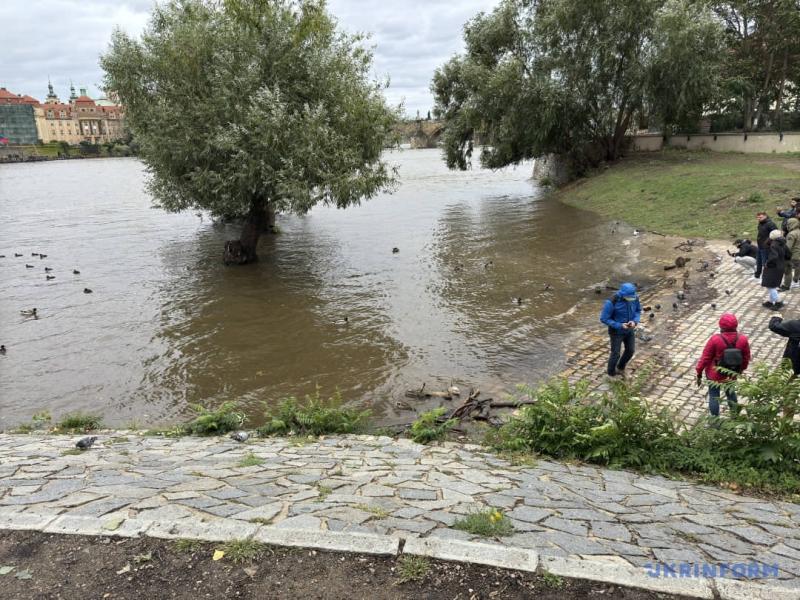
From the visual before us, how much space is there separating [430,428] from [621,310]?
476 cm

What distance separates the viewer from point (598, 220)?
95.3 feet

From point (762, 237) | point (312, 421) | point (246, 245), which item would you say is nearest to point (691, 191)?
point (762, 237)

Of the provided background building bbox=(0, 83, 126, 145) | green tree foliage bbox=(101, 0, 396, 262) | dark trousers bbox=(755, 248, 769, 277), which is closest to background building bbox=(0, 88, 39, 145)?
background building bbox=(0, 83, 126, 145)

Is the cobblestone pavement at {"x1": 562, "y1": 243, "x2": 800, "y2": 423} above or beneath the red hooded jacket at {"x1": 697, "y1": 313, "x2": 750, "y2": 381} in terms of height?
beneath

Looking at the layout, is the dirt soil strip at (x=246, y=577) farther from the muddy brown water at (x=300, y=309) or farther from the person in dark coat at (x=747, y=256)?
the person in dark coat at (x=747, y=256)

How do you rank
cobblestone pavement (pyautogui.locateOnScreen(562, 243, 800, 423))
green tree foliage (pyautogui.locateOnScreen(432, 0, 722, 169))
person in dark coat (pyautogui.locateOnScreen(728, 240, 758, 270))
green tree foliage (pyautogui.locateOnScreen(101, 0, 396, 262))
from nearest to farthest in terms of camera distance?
cobblestone pavement (pyautogui.locateOnScreen(562, 243, 800, 423)) < person in dark coat (pyautogui.locateOnScreen(728, 240, 758, 270)) < green tree foliage (pyautogui.locateOnScreen(101, 0, 396, 262)) < green tree foliage (pyautogui.locateOnScreen(432, 0, 722, 169))

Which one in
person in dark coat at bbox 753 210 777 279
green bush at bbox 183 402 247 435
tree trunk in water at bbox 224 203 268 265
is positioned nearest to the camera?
green bush at bbox 183 402 247 435

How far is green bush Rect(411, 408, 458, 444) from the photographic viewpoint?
830 cm

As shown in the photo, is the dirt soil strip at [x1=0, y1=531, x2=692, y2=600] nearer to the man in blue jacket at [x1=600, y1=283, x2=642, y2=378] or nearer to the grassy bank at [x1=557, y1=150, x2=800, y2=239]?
the man in blue jacket at [x1=600, y1=283, x2=642, y2=378]

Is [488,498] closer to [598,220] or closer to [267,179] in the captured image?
[267,179]

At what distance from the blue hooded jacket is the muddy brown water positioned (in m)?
1.65

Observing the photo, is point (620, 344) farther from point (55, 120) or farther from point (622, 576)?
point (55, 120)

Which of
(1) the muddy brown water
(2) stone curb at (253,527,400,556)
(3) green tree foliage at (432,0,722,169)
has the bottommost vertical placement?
(1) the muddy brown water

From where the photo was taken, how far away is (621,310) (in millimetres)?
10695
